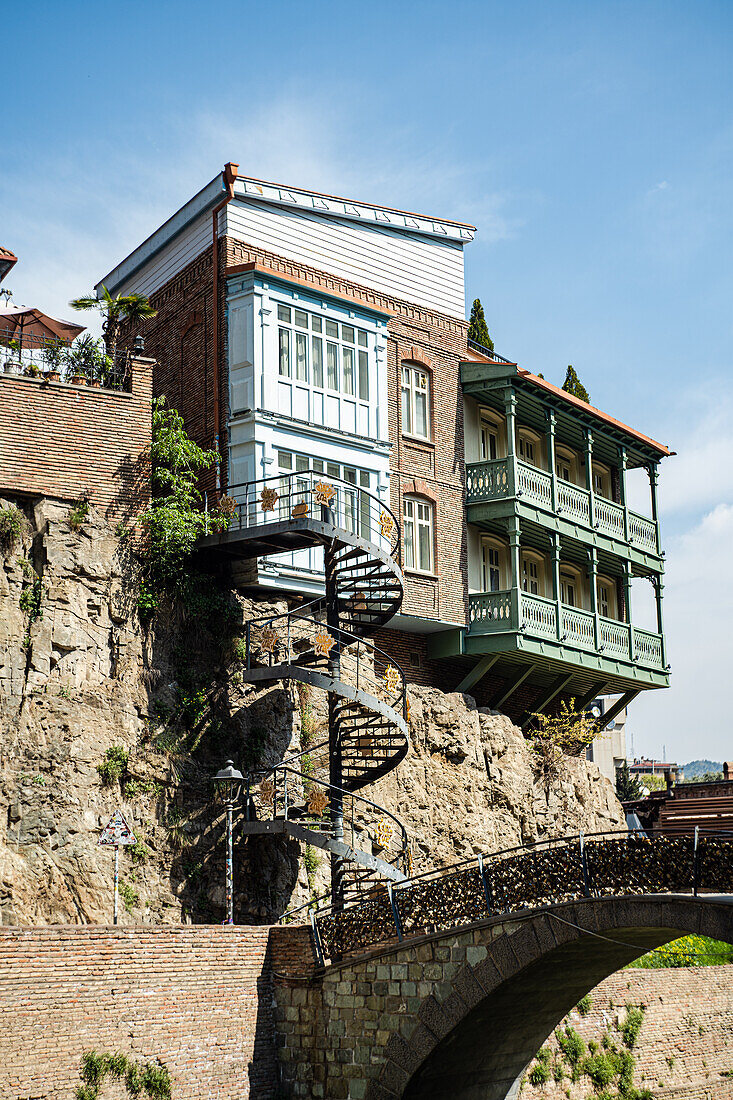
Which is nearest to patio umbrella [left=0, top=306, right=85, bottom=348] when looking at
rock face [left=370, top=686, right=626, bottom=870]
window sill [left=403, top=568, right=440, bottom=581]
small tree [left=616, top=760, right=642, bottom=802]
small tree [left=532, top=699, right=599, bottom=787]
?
window sill [left=403, top=568, right=440, bottom=581]

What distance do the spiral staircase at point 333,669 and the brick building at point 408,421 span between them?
2.60 feet

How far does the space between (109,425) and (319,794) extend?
8.68 m

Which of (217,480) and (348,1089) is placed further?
Answer: (217,480)

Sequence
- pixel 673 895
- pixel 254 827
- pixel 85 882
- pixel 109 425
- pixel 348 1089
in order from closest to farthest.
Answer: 1. pixel 673 895
2. pixel 348 1089
3. pixel 85 882
4. pixel 254 827
5. pixel 109 425

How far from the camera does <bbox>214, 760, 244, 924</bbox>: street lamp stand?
2250 cm

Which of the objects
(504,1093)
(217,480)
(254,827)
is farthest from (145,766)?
(504,1093)

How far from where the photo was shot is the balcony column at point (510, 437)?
33156 millimetres

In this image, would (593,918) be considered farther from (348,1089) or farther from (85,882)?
(85,882)

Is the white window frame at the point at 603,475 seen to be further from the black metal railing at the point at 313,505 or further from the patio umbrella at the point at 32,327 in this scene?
the patio umbrella at the point at 32,327

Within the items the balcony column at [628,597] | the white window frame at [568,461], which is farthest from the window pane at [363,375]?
the balcony column at [628,597]

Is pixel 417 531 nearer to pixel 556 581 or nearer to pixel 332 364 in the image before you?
pixel 556 581

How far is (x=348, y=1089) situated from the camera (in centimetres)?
2120

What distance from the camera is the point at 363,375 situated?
31.0m

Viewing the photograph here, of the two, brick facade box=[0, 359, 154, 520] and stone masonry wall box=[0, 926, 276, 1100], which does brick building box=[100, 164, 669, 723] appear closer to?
brick facade box=[0, 359, 154, 520]
